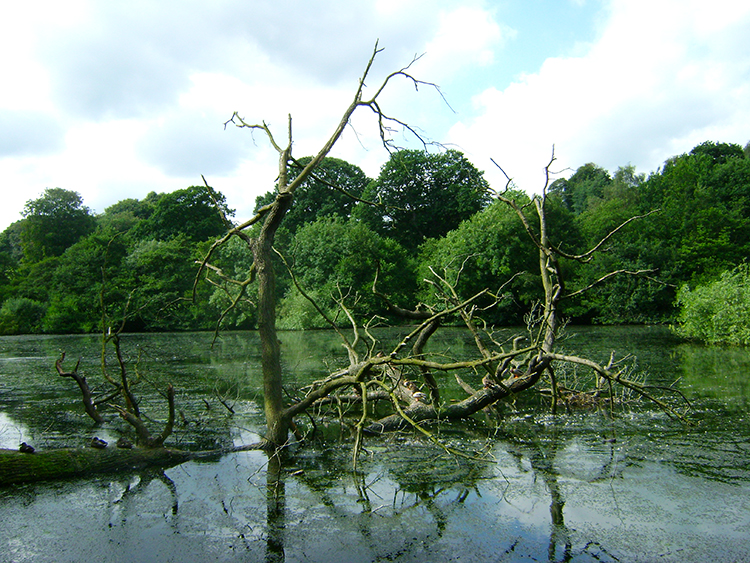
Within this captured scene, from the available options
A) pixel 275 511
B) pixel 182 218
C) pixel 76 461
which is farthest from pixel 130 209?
pixel 275 511

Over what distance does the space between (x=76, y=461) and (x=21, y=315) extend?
31.9m

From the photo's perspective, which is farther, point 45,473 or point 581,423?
point 581,423

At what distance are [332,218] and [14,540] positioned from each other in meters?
35.3

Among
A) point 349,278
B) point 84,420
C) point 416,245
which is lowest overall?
point 84,420

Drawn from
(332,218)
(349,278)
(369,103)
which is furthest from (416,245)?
(369,103)

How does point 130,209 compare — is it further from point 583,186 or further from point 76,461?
point 76,461

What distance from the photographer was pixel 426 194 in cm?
4166

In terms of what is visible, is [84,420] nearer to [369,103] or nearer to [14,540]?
[14,540]

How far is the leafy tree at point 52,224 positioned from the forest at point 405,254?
0.37 ft

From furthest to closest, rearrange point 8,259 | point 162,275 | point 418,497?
point 8,259
point 162,275
point 418,497

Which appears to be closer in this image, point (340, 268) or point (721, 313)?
point (721, 313)

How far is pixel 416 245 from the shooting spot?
42.5m

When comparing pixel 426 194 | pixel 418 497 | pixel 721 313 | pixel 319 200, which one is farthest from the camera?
pixel 319 200

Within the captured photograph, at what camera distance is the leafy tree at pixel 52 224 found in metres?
42.3
